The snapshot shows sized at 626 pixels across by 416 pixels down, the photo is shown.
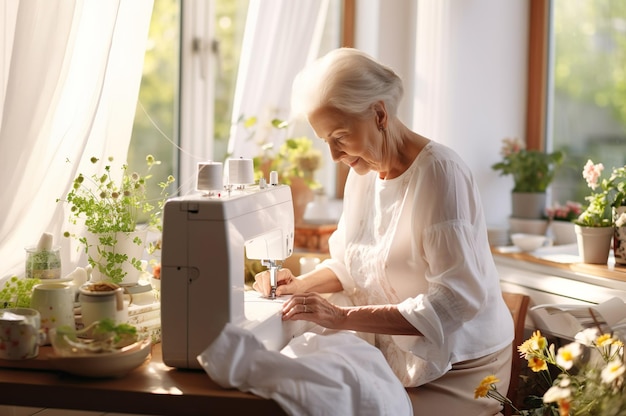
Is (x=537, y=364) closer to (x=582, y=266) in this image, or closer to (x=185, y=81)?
(x=582, y=266)

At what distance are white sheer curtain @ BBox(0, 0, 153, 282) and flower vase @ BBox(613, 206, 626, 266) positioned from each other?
1.50 meters

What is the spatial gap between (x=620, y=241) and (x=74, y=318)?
5.30ft

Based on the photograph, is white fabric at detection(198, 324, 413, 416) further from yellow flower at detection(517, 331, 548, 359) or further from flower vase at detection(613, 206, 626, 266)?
flower vase at detection(613, 206, 626, 266)

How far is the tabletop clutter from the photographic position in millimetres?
1648

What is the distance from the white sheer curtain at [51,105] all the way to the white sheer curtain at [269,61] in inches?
27.4

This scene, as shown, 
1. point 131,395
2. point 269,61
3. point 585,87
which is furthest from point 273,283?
point 585,87

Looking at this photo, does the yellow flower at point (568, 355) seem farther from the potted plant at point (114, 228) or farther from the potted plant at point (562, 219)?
the potted plant at point (562, 219)

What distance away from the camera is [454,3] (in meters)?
3.18

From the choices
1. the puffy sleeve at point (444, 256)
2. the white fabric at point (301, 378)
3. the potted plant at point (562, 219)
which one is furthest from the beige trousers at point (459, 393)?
the potted plant at point (562, 219)

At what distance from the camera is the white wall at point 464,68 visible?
10.5ft

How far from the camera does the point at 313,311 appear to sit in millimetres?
1918

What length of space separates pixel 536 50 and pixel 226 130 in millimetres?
1293

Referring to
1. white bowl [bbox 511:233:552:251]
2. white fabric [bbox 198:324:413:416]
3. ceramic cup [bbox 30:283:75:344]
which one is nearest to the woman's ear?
white fabric [bbox 198:324:413:416]

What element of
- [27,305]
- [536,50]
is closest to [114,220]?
[27,305]
